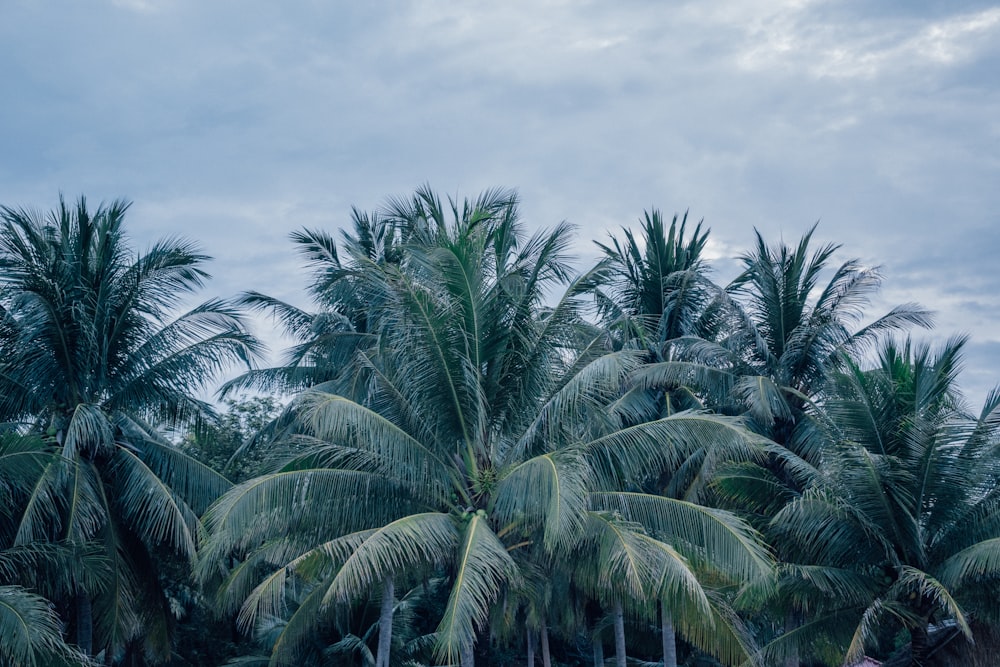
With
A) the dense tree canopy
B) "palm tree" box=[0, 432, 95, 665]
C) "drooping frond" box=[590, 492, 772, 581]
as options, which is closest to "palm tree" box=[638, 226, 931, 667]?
the dense tree canopy

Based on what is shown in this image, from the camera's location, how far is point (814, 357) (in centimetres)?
1853

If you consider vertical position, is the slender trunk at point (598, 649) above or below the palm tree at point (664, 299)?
below

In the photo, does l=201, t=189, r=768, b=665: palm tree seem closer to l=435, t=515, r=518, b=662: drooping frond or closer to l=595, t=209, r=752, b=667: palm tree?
l=435, t=515, r=518, b=662: drooping frond

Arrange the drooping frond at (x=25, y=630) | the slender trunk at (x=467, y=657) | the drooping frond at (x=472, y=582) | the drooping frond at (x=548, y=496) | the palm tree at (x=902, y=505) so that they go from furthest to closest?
1. the palm tree at (x=902, y=505)
2. the slender trunk at (x=467, y=657)
3. the drooping frond at (x=25, y=630)
4. the drooping frond at (x=548, y=496)
5. the drooping frond at (x=472, y=582)

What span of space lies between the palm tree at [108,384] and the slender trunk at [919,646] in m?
11.2

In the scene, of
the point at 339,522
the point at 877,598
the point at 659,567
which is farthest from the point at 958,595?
the point at 339,522

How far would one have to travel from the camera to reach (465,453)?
13453 mm

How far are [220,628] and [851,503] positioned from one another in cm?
1758

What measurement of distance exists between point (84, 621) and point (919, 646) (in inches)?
517

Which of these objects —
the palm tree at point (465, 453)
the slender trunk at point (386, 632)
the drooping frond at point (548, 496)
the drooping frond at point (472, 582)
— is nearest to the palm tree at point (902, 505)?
the palm tree at point (465, 453)

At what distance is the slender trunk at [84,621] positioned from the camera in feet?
51.0

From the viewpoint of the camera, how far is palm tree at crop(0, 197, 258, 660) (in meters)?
15.3

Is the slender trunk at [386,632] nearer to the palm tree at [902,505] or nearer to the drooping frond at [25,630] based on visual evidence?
the drooping frond at [25,630]

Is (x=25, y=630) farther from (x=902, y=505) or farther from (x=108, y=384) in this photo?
(x=902, y=505)
